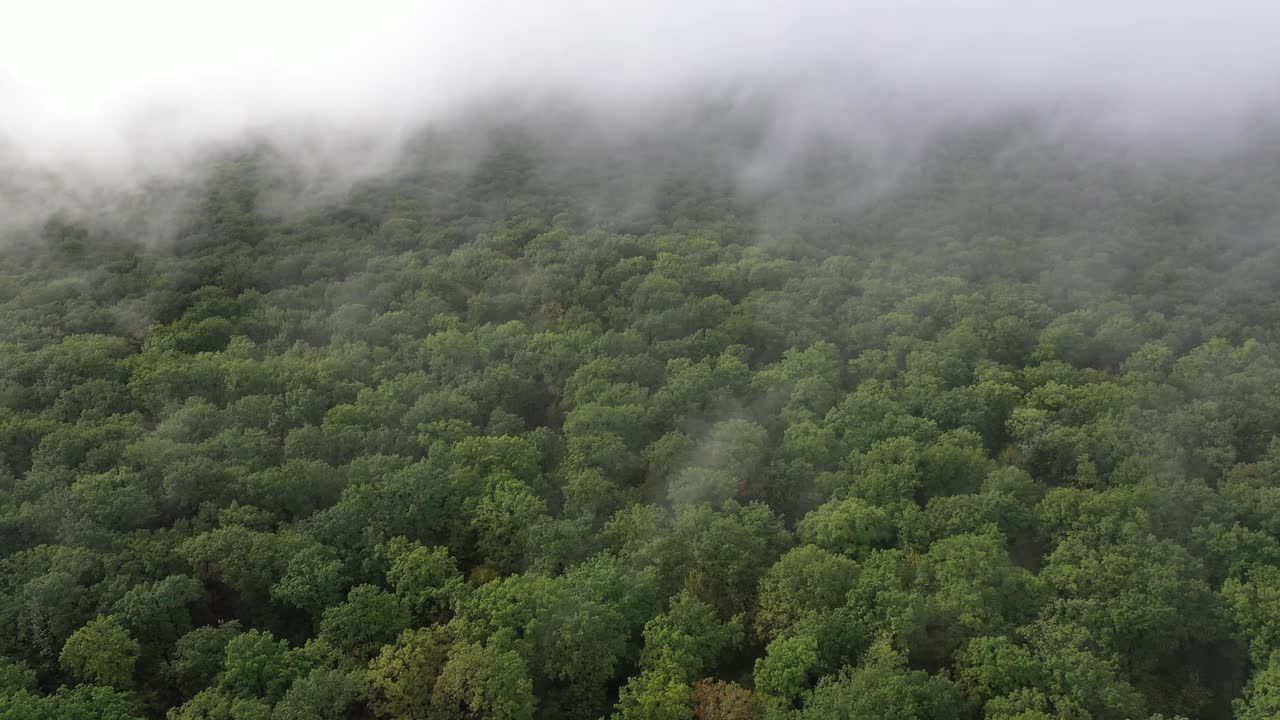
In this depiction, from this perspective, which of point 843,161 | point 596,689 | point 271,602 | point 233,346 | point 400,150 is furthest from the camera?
point 400,150

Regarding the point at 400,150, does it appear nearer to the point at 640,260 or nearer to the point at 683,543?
the point at 640,260

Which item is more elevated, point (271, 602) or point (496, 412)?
point (496, 412)

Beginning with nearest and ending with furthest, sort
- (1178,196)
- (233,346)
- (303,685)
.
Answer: (303,685), (233,346), (1178,196)

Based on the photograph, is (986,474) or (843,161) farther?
(843,161)

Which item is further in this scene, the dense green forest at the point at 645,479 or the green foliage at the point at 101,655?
the dense green forest at the point at 645,479

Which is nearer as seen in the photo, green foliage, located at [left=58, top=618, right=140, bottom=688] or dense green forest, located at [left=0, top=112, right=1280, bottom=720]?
green foliage, located at [left=58, top=618, right=140, bottom=688]

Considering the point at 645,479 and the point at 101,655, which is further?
the point at 645,479

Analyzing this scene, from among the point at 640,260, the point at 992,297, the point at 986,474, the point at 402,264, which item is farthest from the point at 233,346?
the point at 992,297

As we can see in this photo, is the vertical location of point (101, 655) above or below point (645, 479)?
above
